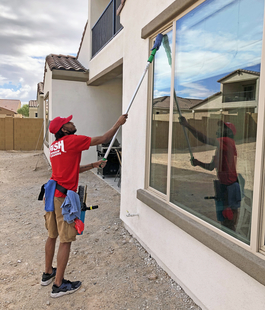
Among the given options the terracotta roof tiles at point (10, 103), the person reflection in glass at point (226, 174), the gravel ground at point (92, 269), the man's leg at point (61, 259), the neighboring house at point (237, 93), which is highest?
the terracotta roof tiles at point (10, 103)

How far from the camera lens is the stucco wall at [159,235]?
2.09 meters

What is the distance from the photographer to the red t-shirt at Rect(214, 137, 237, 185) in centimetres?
225

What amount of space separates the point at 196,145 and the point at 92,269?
2020 millimetres

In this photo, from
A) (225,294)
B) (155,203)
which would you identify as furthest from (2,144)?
(225,294)

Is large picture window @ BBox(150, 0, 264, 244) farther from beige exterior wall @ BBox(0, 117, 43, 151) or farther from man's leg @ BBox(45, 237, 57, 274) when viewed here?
beige exterior wall @ BBox(0, 117, 43, 151)

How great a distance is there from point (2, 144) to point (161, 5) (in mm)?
17171

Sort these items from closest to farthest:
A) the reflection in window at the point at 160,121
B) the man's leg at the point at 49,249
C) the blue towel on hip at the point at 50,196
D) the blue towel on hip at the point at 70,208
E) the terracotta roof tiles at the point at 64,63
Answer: the blue towel on hip at the point at 70,208 → the blue towel on hip at the point at 50,196 → the man's leg at the point at 49,249 → the reflection in window at the point at 160,121 → the terracotta roof tiles at the point at 64,63

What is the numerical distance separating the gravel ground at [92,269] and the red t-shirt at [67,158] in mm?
1106

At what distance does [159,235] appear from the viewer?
3.29 meters

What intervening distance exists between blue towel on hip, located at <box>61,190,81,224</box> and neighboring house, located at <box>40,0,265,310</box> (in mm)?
1008

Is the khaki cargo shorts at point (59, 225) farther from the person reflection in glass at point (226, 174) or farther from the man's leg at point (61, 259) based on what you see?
the person reflection in glass at point (226, 174)

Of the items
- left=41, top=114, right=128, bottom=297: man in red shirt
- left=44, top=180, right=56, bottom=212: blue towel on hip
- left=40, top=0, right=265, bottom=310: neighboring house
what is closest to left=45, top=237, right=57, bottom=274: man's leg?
left=41, top=114, right=128, bottom=297: man in red shirt

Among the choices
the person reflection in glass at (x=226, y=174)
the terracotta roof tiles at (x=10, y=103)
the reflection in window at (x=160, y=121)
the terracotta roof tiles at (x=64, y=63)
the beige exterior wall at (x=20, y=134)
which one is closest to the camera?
the person reflection in glass at (x=226, y=174)

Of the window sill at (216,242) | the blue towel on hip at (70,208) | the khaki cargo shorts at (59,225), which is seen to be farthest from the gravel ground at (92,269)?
the blue towel on hip at (70,208)
